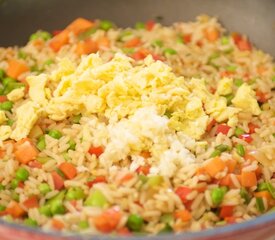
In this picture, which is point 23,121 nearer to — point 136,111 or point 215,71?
point 136,111

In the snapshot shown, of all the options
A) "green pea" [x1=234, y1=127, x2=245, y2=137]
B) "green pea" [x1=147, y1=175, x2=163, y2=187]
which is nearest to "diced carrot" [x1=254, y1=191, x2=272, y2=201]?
"green pea" [x1=234, y1=127, x2=245, y2=137]

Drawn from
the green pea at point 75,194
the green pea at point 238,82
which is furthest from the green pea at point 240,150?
the green pea at point 75,194

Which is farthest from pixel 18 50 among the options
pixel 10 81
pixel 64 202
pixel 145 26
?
pixel 64 202

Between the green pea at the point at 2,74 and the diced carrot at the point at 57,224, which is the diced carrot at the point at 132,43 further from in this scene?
the diced carrot at the point at 57,224

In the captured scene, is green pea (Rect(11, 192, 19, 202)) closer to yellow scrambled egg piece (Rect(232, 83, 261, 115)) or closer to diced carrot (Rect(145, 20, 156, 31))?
yellow scrambled egg piece (Rect(232, 83, 261, 115))

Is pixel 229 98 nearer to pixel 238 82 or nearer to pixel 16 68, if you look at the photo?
pixel 238 82

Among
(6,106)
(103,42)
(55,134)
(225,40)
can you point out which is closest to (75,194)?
(55,134)
